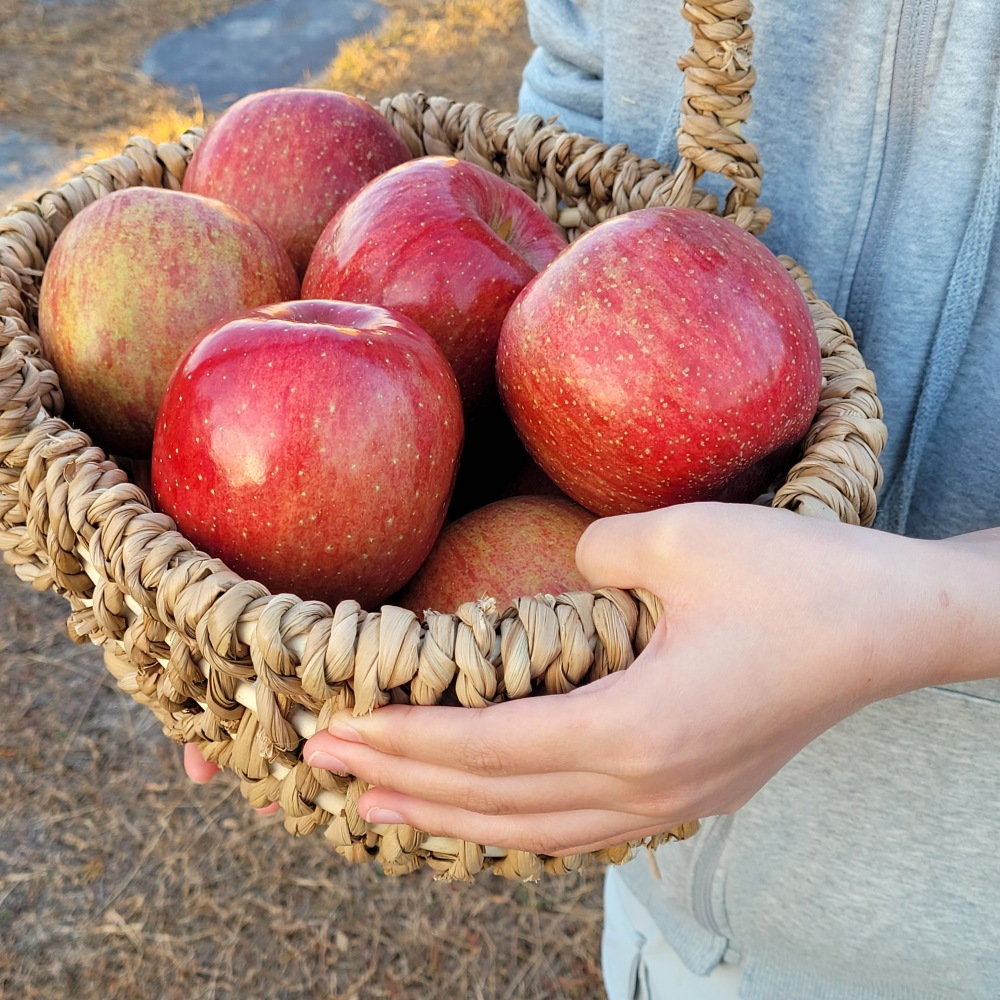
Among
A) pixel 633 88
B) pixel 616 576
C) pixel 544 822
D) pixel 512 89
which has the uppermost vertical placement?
pixel 633 88

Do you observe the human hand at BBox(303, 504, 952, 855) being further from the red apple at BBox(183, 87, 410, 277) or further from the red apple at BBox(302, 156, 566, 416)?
the red apple at BBox(183, 87, 410, 277)

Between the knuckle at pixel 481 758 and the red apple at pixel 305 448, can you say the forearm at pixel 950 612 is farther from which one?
the red apple at pixel 305 448

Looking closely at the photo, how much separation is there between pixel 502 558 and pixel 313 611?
0.21 meters

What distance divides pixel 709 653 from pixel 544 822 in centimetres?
15

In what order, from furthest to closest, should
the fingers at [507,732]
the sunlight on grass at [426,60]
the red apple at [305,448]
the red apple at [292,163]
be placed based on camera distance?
the sunlight on grass at [426,60], the red apple at [292,163], the red apple at [305,448], the fingers at [507,732]

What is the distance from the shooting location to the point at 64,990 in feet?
4.94

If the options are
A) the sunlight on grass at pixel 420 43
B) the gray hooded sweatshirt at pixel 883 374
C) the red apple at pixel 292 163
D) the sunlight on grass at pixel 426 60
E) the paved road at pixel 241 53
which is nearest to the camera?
the gray hooded sweatshirt at pixel 883 374

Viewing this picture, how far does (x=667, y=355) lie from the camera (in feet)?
2.43

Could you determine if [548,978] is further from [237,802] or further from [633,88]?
[633,88]

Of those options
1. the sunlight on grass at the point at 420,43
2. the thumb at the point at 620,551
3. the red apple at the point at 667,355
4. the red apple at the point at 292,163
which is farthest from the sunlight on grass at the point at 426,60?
the thumb at the point at 620,551

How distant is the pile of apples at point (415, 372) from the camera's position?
0.72 meters

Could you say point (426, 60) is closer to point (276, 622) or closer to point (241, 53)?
point (241, 53)

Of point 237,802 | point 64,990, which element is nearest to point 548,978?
point 237,802

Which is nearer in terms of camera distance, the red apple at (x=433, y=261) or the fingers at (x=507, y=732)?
the fingers at (x=507, y=732)
